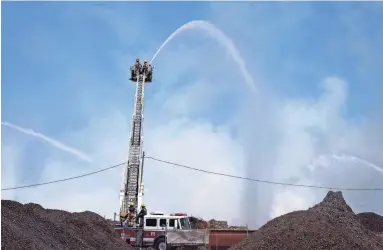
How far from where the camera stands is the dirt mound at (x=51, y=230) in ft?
55.0

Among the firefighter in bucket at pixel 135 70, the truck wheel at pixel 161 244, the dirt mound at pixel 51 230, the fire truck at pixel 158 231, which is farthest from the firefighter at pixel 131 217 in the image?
the firefighter in bucket at pixel 135 70

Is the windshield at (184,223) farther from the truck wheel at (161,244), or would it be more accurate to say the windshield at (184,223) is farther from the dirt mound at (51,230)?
the dirt mound at (51,230)

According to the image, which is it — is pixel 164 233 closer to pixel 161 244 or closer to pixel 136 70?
pixel 161 244

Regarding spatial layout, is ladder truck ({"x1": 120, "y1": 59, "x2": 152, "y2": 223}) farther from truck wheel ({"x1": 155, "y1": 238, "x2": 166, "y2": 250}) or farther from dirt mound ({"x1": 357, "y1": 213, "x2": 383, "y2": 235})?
dirt mound ({"x1": 357, "y1": 213, "x2": 383, "y2": 235})

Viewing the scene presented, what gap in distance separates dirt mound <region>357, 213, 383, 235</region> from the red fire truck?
18.7m

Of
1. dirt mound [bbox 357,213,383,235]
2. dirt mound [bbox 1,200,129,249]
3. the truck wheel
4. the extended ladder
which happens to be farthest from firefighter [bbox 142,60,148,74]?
dirt mound [bbox 357,213,383,235]

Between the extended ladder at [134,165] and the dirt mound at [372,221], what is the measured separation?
746 inches

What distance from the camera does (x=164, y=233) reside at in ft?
91.3

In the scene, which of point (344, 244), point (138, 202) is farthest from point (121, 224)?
point (344, 244)

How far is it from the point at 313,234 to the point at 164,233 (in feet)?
30.2

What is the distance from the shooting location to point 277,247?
2239 centimetres

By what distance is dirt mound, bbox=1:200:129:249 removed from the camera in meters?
16.8

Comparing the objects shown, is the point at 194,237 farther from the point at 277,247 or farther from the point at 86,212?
the point at 86,212

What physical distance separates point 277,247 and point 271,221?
4088mm
